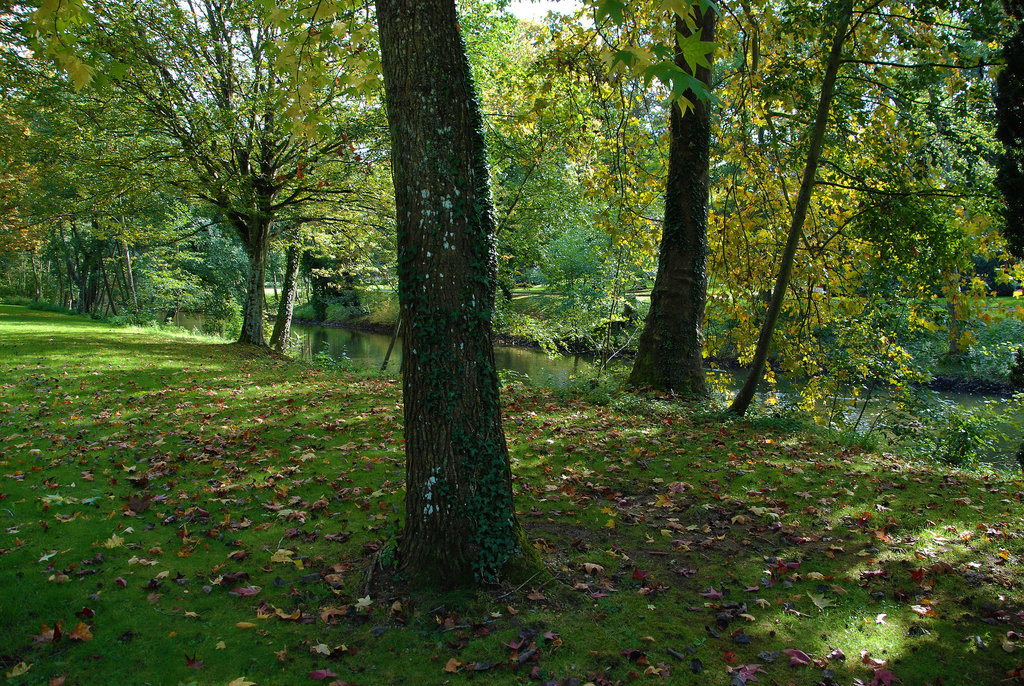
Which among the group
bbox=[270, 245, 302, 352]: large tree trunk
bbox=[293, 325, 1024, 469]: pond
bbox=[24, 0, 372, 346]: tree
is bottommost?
bbox=[293, 325, 1024, 469]: pond

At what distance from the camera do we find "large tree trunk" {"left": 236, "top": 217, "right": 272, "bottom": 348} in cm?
1617

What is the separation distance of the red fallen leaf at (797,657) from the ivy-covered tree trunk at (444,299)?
5.67 ft

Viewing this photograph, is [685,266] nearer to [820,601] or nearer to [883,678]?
[820,601]

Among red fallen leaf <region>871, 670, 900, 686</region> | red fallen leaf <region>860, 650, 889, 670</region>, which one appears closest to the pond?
red fallen leaf <region>860, 650, 889, 670</region>

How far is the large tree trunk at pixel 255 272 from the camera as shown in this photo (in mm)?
16172

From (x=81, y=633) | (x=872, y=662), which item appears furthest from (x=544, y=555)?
(x=81, y=633)

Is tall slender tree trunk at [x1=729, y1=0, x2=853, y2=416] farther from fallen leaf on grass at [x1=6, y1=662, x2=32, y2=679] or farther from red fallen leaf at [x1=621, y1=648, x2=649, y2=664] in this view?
fallen leaf on grass at [x1=6, y1=662, x2=32, y2=679]

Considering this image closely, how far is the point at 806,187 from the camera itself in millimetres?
7797

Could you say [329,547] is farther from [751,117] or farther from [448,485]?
[751,117]

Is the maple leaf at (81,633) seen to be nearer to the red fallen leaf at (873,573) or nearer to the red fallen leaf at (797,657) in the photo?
the red fallen leaf at (797,657)

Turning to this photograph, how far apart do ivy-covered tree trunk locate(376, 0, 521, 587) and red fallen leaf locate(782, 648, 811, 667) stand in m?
1.73

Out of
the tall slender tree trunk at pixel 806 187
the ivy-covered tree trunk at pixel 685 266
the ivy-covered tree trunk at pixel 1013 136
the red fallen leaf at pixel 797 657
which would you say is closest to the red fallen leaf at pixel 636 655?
the red fallen leaf at pixel 797 657

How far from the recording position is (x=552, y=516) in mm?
4891

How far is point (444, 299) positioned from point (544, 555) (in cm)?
207
